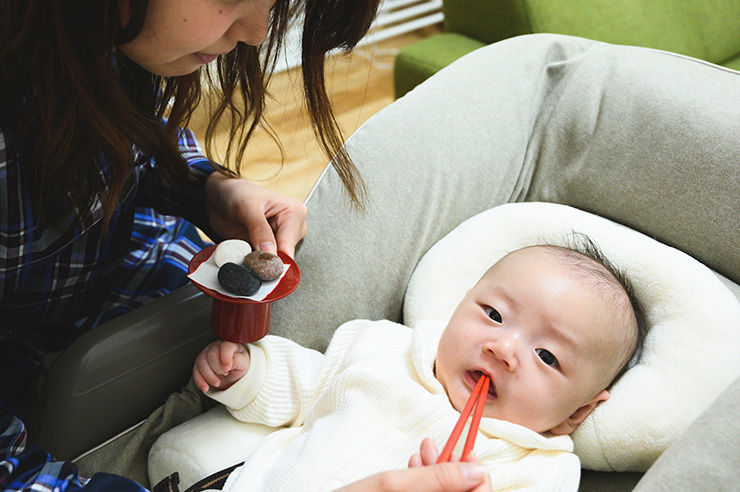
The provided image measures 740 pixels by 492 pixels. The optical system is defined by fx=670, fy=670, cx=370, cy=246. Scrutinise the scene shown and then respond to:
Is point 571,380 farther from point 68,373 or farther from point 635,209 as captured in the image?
point 68,373

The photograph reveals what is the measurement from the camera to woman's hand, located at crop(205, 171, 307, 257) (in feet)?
3.38

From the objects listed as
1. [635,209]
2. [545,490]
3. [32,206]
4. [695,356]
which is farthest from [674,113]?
[32,206]

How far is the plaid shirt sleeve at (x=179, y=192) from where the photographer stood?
3.66 feet

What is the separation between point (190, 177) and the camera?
1.10m

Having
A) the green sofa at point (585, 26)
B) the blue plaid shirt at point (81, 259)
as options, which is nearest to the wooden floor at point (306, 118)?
the green sofa at point (585, 26)

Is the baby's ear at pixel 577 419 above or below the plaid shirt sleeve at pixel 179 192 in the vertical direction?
below

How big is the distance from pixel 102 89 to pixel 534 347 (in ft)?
2.21

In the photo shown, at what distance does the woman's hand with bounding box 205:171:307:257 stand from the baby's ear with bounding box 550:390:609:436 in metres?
0.50

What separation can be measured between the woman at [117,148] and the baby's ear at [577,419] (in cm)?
50

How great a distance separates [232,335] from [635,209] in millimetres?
803

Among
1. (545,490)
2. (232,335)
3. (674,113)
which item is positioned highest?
(674,113)

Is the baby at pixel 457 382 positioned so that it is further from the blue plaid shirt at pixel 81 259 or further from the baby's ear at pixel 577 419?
the blue plaid shirt at pixel 81 259

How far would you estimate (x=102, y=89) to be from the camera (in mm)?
684

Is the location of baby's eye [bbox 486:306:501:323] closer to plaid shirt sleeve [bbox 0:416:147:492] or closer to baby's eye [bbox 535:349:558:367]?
baby's eye [bbox 535:349:558:367]
